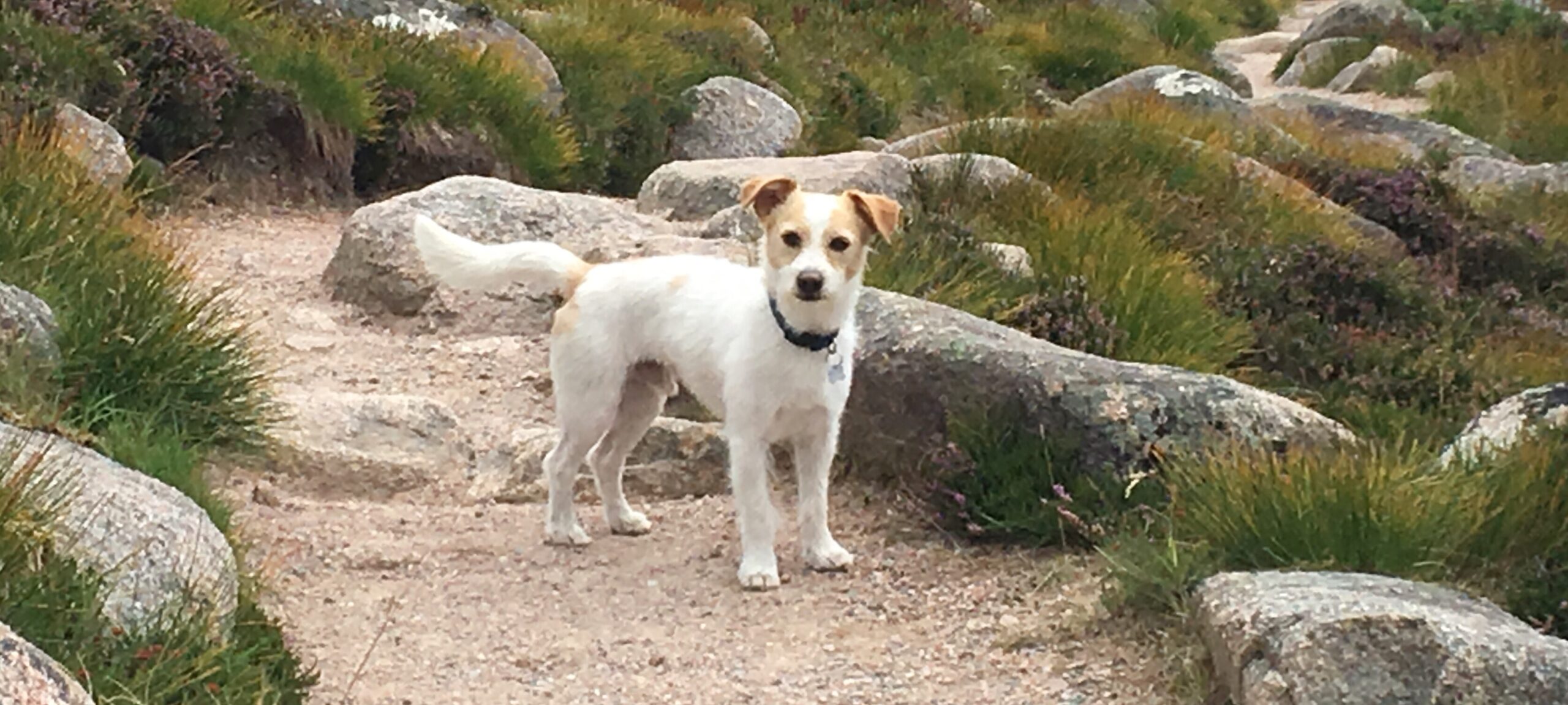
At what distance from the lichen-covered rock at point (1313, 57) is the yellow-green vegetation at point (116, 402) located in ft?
61.9

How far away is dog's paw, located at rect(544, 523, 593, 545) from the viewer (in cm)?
588

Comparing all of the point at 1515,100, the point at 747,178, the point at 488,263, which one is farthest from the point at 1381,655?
the point at 1515,100

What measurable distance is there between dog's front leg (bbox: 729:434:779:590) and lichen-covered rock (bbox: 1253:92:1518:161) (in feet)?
35.7

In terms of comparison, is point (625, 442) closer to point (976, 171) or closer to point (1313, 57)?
point (976, 171)

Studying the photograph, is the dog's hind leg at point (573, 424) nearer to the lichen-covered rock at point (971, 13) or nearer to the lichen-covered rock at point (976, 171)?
the lichen-covered rock at point (976, 171)

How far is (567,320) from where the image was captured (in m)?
5.86

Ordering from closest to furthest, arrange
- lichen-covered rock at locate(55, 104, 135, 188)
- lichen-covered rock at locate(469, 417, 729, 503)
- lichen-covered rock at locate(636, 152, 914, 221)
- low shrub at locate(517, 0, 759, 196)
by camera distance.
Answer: lichen-covered rock at locate(469, 417, 729, 503) < lichen-covered rock at locate(55, 104, 135, 188) < lichen-covered rock at locate(636, 152, 914, 221) < low shrub at locate(517, 0, 759, 196)

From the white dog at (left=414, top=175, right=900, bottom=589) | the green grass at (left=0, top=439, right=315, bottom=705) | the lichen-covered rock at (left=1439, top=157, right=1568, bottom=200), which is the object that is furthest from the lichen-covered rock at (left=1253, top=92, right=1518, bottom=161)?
the green grass at (left=0, top=439, right=315, bottom=705)

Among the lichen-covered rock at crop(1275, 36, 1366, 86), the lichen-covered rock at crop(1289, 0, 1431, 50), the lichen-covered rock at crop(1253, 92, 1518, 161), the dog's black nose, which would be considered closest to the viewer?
the dog's black nose

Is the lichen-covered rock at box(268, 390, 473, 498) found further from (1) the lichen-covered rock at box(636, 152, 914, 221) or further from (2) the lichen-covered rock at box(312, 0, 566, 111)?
(2) the lichen-covered rock at box(312, 0, 566, 111)

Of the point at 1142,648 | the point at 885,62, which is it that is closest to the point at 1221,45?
the point at 885,62

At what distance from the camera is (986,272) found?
7812mm

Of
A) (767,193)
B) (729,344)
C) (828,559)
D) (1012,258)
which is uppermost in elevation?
(767,193)

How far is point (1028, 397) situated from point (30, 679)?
3.83 m
